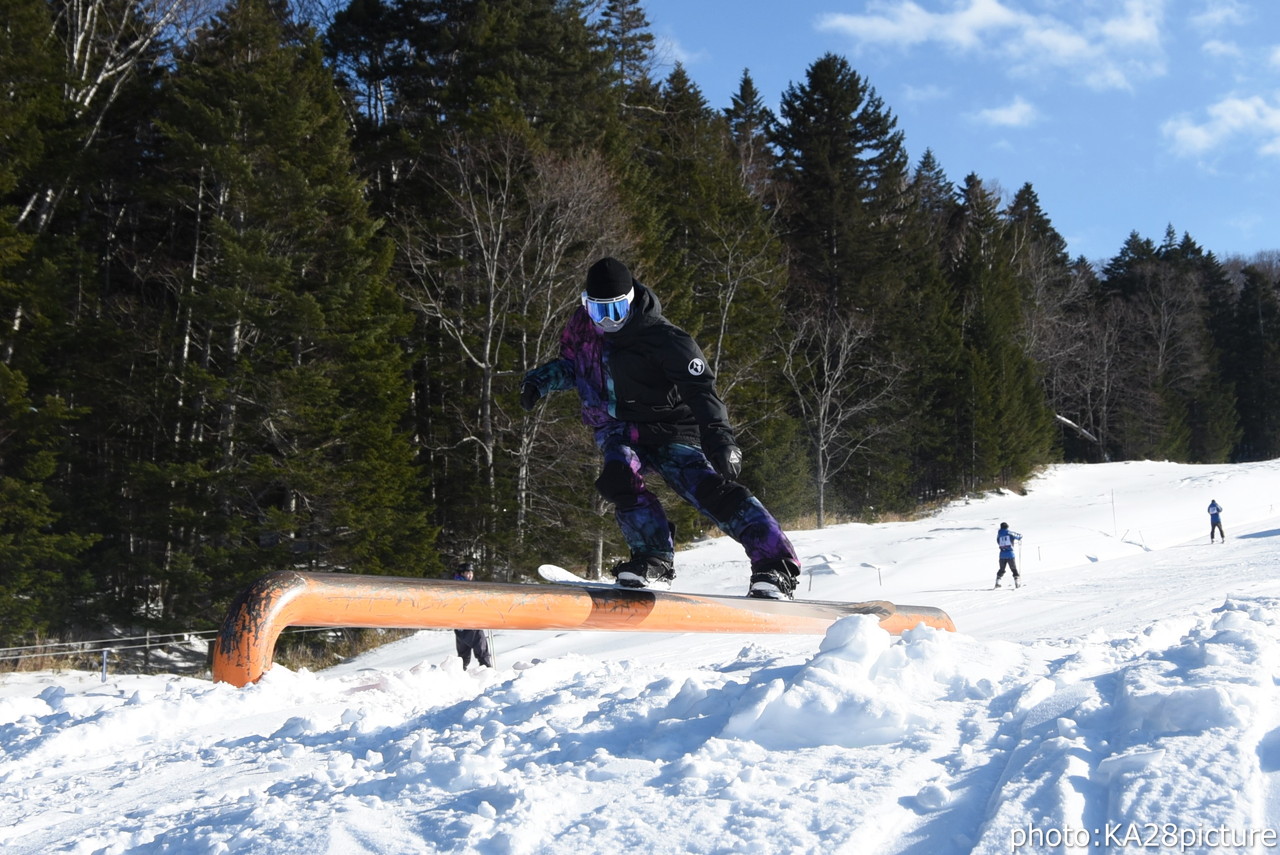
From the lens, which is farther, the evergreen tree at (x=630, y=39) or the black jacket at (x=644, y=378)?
the evergreen tree at (x=630, y=39)

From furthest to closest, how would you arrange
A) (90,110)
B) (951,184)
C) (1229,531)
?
(951,184), (1229,531), (90,110)

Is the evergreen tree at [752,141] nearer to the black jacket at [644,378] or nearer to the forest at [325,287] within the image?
the forest at [325,287]

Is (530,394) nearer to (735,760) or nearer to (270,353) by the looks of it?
(735,760)

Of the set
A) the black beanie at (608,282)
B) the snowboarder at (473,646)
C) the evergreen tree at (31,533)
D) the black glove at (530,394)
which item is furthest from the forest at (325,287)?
the black beanie at (608,282)

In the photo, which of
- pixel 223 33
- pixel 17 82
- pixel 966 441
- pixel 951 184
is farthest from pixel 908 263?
pixel 17 82

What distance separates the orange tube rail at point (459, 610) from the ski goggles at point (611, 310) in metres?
1.35

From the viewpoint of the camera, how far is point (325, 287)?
1819 centimetres

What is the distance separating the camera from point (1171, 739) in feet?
7.82

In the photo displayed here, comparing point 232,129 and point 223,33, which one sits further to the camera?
point 223,33

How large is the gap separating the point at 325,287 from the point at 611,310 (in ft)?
49.2

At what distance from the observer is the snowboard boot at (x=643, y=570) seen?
5.00m

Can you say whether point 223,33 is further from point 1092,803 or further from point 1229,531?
point 1229,531

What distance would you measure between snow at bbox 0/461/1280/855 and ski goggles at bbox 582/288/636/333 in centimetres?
176

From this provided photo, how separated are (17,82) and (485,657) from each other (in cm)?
1558
